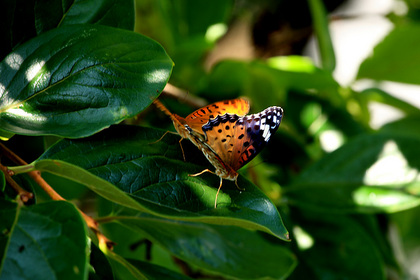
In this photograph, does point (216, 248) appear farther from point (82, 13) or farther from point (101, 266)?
point (82, 13)

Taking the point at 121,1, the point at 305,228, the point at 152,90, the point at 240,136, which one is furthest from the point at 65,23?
the point at 305,228

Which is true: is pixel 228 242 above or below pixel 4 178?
below

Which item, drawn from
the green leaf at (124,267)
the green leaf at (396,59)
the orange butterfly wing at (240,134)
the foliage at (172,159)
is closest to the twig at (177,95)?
the foliage at (172,159)

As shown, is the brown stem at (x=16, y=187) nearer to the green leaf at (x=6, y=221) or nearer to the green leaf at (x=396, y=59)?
the green leaf at (x=6, y=221)

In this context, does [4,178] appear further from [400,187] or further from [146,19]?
[146,19]

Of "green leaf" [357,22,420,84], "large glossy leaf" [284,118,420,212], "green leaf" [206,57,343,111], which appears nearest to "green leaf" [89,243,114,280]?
"large glossy leaf" [284,118,420,212]

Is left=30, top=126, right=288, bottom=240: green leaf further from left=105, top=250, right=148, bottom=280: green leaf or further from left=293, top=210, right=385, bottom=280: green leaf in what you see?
left=293, top=210, right=385, bottom=280: green leaf

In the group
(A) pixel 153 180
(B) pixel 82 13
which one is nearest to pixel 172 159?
(A) pixel 153 180
